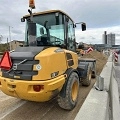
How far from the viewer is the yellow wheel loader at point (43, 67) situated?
3.97m

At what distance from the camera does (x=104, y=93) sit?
17.2 ft

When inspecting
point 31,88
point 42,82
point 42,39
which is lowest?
point 31,88

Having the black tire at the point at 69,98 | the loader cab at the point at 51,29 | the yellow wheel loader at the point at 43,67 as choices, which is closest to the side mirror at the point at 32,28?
the yellow wheel loader at the point at 43,67

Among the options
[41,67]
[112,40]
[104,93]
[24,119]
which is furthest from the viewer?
[112,40]

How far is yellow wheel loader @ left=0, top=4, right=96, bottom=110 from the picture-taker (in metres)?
3.97

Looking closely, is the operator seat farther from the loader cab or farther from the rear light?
the rear light

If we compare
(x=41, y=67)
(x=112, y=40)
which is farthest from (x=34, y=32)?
(x=112, y=40)

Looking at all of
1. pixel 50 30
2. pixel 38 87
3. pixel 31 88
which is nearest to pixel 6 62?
pixel 31 88

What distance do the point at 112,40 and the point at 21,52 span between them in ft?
272

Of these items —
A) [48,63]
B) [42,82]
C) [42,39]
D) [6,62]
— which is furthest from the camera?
[42,39]

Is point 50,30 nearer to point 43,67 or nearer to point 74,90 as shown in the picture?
point 43,67

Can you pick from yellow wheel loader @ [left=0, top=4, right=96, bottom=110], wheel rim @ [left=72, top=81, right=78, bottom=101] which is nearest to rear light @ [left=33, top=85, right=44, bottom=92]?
yellow wheel loader @ [left=0, top=4, right=96, bottom=110]

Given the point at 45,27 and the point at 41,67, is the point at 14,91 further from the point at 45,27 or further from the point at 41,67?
the point at 45,27

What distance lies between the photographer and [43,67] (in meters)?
3.96
